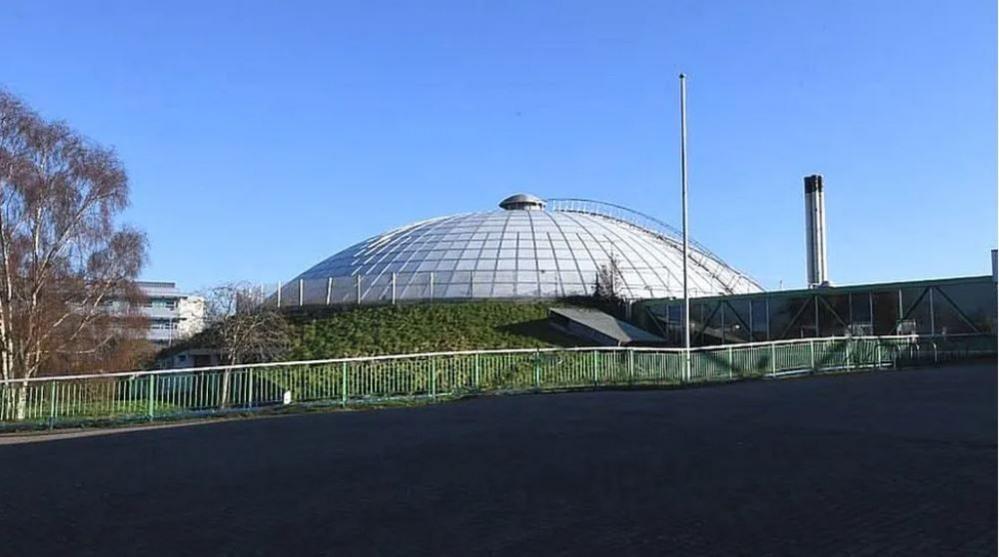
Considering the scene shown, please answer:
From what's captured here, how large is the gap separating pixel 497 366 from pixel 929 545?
15.3m

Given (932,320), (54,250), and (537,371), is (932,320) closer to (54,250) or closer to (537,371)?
(537,371)

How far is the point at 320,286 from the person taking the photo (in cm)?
4078

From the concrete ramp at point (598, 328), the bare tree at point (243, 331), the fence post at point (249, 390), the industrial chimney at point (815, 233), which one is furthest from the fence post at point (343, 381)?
the industrial chimney at point (815, 233)

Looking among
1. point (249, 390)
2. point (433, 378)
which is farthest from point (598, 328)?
point (249, 390)

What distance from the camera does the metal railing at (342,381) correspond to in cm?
1752

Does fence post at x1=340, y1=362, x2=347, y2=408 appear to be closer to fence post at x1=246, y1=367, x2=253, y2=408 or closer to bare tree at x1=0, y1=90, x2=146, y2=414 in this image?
fence post at x1=246, y1=367, x2=253, y2=408

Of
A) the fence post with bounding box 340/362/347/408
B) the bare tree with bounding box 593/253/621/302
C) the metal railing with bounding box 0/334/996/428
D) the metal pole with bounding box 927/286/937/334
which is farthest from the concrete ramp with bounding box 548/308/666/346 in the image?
the fence post with bounding box 340/362/347/408

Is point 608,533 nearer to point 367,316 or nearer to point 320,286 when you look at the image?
point 367,316

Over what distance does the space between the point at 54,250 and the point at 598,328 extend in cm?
1840

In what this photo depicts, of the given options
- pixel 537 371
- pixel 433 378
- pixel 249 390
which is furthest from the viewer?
pixel 537 371

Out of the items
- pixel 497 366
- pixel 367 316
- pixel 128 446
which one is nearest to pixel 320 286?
pixel 367 316

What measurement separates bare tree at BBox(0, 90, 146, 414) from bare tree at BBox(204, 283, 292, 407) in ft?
12.1

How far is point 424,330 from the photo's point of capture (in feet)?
111

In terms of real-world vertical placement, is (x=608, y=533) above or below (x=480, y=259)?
below
